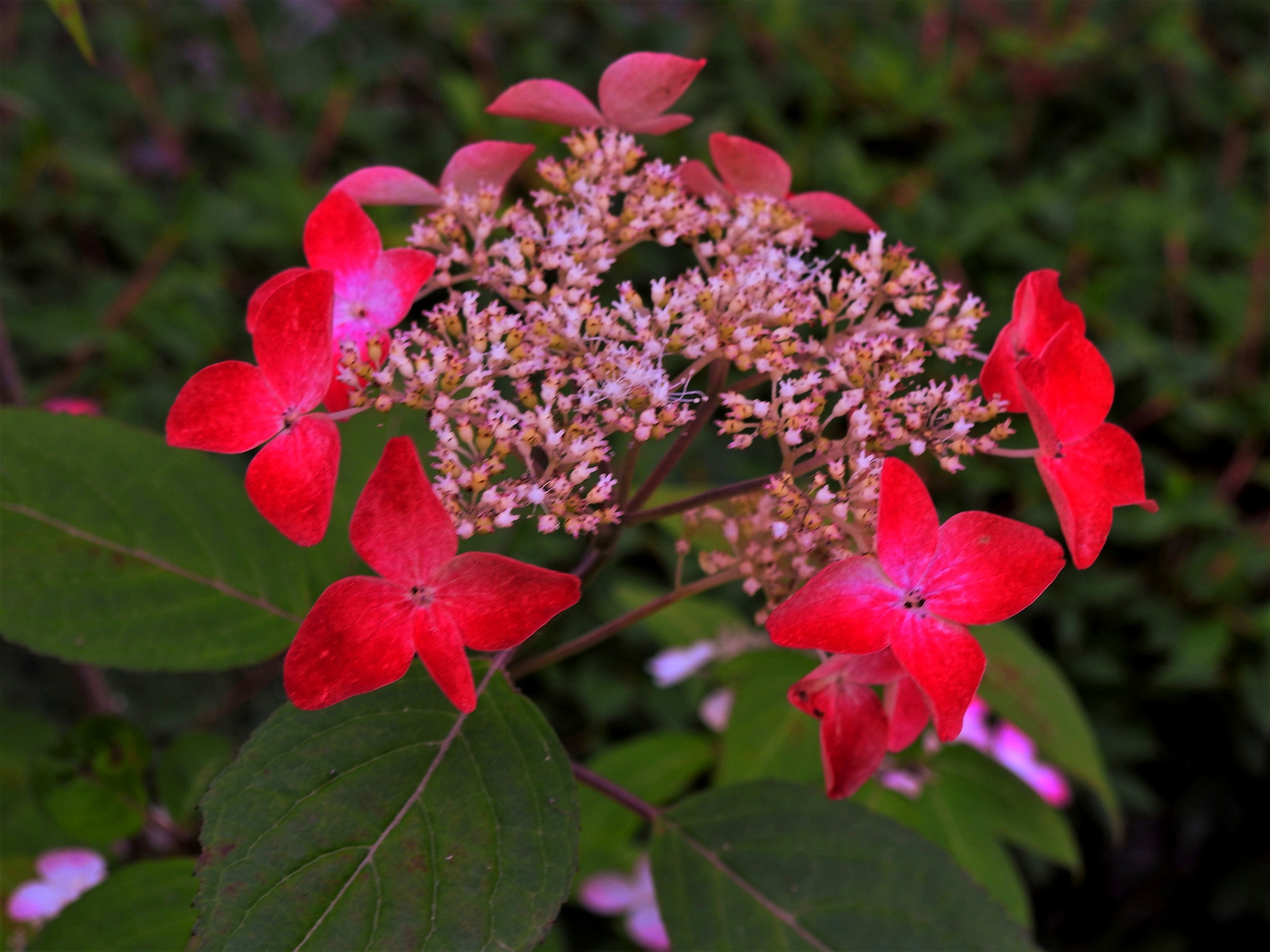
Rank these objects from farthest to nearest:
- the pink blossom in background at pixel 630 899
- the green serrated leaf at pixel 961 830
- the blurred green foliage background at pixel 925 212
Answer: the blurred green foliage background at pixel 925 212
the pink blossom in background at pixel 630 899
the green serrated leaf at pixel 961 830

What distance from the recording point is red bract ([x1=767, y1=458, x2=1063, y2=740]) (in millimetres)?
406

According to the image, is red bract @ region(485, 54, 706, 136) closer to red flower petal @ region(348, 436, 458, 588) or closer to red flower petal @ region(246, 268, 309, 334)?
red flower petal @ region(246, 268, 309, 334)

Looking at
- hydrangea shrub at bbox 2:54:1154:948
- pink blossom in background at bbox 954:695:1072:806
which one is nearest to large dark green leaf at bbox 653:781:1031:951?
hydrangea shrub at bbox 2:54:1154:948

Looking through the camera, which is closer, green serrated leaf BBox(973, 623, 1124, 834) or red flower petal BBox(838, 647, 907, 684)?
red flower petal BBox(838, 647, 907, 684)

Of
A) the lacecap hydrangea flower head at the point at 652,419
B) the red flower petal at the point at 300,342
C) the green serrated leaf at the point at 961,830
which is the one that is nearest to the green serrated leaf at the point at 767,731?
the green serrated leaf at the point at 961,830

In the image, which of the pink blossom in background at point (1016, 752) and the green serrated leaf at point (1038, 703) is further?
the pink blossom in background at point (1016, 752)

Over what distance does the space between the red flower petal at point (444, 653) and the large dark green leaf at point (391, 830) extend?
0.08 metres

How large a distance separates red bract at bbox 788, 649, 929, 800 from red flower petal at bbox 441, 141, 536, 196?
0.36 m

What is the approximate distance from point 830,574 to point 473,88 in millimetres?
1343

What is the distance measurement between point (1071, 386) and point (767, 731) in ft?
1.50

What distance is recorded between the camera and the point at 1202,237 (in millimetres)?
1584

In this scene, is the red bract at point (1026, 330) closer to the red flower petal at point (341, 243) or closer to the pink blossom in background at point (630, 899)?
the red flower petal at point (341, 243)

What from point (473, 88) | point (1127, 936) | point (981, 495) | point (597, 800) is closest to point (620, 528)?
point (597, 800)

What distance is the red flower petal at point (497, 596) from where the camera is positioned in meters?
0.40
